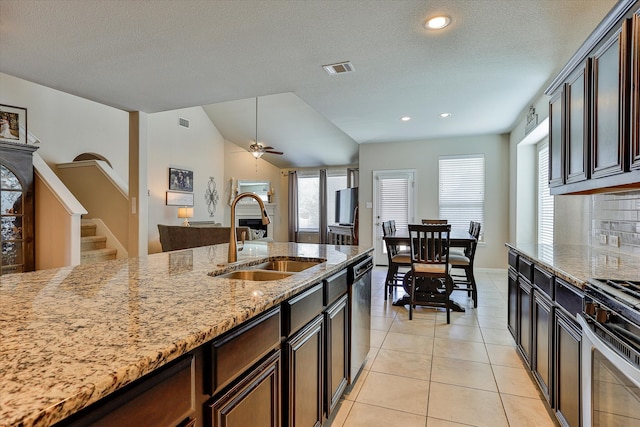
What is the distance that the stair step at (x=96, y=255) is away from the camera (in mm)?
4840

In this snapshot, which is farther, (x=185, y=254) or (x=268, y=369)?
(x=185, y=254)

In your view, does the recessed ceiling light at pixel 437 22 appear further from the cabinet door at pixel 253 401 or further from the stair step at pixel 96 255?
the stair step at pixel 96 255

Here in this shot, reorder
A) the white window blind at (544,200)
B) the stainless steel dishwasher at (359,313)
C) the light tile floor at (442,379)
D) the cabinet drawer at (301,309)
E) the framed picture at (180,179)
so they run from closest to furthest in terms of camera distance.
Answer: the cabinet drawer at (301,309), the light tile floor at (442,379), the stainless steel dishwasher at (359,313), the white window blind at (544,200), the framed picture at (180,179)

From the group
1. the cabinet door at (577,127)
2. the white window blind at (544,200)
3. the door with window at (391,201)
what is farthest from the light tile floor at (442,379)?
the door with window at (391,201)

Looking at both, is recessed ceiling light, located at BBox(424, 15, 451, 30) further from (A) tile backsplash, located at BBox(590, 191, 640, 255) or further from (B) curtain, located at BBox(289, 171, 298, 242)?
(B) curtain, located at BBox(289, 171, 298, 242)

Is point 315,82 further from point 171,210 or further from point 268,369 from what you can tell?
point 171,210

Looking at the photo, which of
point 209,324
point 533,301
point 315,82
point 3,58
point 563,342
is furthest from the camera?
point 315,82

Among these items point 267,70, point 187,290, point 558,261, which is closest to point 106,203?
point 267,70

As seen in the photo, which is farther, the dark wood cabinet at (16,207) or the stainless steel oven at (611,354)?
the dark wood cabinet at (16,207)

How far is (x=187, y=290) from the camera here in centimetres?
122

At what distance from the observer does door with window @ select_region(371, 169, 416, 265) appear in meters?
6.60

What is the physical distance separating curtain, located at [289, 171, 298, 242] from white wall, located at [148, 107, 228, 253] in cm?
188

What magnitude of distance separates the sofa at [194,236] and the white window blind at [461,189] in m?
3.70

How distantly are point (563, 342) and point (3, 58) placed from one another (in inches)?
178
